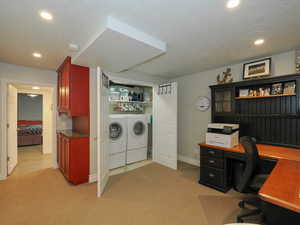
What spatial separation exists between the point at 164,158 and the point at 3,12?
12.1 feet

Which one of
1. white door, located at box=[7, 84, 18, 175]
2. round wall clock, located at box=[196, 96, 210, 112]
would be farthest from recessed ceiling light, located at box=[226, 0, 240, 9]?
white door, located at box=[7, 84, 18, 175]

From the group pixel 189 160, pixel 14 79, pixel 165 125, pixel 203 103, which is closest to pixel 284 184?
pixel 203 103

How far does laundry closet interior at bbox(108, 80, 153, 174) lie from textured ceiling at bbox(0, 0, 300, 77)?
170 centimetres

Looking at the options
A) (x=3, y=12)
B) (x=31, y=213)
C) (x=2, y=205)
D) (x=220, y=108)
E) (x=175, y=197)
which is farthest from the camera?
(x=220, y=108)

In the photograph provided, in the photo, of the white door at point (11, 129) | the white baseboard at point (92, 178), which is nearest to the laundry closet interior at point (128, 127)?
the white baseboard at point (92, 178)

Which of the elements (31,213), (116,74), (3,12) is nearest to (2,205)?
(31,213)

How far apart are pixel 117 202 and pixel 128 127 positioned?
1782mm

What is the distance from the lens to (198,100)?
3.60 m

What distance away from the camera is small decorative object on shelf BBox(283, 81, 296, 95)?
7.20 feet

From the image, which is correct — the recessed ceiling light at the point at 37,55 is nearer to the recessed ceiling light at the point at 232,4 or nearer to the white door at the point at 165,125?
the white door at the point at 165,125

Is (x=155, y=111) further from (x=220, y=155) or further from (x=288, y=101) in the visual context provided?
(x=288, y=101)

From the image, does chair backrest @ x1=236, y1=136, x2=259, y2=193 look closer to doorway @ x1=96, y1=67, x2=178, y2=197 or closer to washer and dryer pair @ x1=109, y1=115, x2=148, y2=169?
doorway @ x1=96, y1=67, x2=178, y2=197

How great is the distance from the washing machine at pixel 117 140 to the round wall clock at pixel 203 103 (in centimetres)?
192

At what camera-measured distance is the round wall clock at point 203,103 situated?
3402mm
